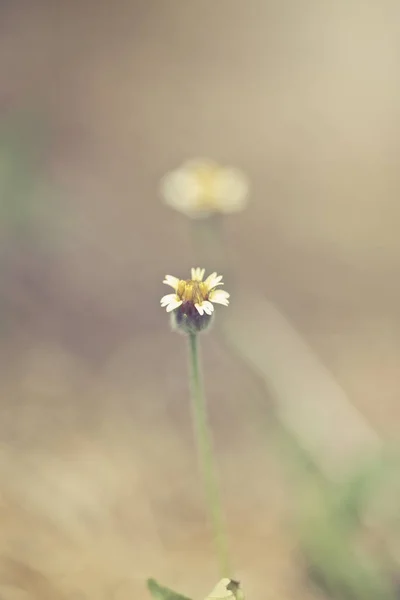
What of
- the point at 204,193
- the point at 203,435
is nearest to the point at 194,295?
the point at 203,435

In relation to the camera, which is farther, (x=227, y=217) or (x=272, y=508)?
(x=227, y=217)

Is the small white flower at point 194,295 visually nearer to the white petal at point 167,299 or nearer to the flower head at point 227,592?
the white petal at point 167,299

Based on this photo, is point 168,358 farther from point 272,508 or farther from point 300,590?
point 300,590

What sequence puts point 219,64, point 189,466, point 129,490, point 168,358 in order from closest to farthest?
point 129,490 < point 189,466 < point 168,358 < point 219,64

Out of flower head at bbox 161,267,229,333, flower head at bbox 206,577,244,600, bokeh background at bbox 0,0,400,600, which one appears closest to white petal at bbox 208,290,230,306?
flower head at bbox 161,267,229,333

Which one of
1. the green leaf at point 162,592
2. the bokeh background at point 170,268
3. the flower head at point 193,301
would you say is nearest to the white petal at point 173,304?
the flower head at point 193,301

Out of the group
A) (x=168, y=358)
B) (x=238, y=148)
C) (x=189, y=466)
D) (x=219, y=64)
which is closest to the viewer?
(x=189, y=466)

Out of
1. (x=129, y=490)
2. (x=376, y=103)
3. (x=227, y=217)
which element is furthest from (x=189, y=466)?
(x=376, y=103)

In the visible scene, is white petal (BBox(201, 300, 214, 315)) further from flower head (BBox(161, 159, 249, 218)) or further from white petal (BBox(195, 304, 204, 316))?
flower head (BBox(161, 159, 249, 218))
